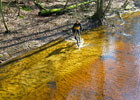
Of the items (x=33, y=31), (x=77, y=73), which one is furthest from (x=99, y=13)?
(x=77, y=73)

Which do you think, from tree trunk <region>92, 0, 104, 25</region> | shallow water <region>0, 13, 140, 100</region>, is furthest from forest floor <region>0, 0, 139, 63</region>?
shallow water <region>0, 13, 140, 100</region>

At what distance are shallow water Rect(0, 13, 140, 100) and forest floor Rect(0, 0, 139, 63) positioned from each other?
145 cm

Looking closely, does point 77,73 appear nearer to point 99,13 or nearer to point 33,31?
point 33,31

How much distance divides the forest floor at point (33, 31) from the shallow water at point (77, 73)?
4.74 feet

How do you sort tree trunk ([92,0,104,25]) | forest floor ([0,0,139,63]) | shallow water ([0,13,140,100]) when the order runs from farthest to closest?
1. tree trunk ([92,0,104,25])
2. forest floor ([0,0,139,63])
3. shallow water ([0,13,140,100])

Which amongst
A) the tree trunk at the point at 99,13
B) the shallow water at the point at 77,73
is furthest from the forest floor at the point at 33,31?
the shallow water at the point at 77,73

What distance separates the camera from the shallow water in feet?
24.0

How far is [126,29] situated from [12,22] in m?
12.7

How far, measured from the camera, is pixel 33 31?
15.8 metres

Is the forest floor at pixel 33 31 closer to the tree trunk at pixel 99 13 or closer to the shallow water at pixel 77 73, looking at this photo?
the tree trunk at pixel 99 13

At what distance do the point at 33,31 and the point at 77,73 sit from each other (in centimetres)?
878

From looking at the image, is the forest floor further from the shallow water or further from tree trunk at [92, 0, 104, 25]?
the shallow water

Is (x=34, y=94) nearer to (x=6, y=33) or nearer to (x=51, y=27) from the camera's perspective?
(x=6, y=33)

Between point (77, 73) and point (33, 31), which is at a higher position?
point (33, 31)
